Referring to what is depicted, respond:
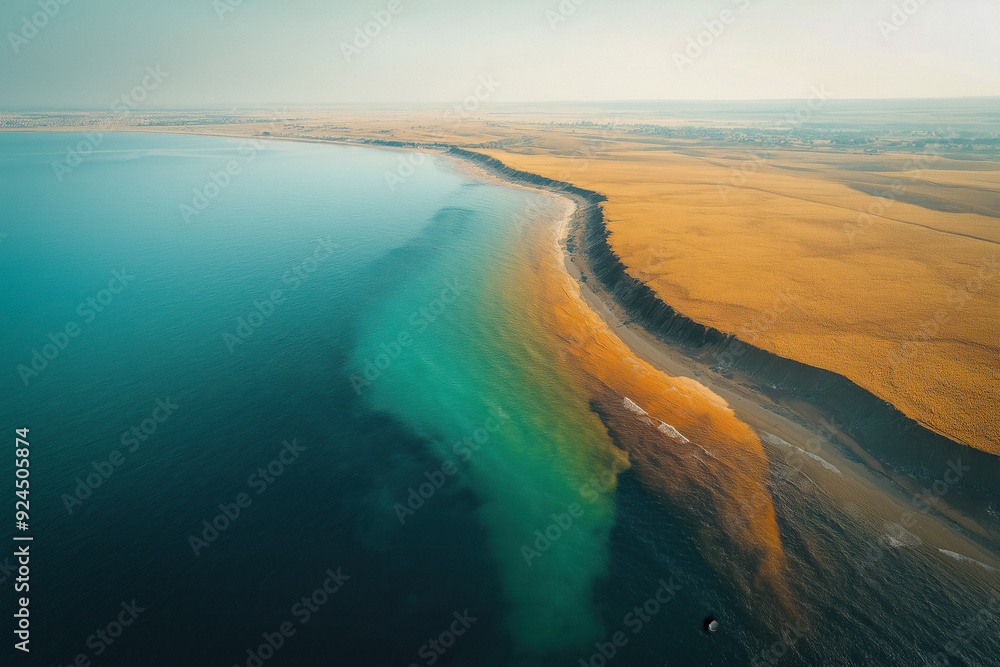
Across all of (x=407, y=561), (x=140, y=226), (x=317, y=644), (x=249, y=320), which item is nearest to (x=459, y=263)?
(x=249, y=320)

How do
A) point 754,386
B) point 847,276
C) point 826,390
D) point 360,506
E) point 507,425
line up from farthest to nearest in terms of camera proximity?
point 847,276
point 754,386
point 826,390
point 507,425
point 360,506

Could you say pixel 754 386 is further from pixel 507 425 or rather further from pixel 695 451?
pixel 507 425

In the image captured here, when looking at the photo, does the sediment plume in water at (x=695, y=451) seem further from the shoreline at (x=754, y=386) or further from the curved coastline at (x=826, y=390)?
the curved coastline at (x=826, y=390)

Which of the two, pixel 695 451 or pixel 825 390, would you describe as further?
pixel 825 390

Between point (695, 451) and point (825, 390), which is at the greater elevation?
point (825, 390)

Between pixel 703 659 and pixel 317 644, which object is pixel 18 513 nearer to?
pixel 317 644

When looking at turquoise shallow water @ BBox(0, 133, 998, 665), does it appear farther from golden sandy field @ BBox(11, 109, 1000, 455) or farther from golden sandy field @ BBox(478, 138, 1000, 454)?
golden sandy field @ BBox(11, 109, 1000, 455)

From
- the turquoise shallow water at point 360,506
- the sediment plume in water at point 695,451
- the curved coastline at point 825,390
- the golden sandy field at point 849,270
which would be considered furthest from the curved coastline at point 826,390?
the turquoise shallow water at point 360,506

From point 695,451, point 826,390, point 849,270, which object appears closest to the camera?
point 695,451

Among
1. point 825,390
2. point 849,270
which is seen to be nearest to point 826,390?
point 825,390

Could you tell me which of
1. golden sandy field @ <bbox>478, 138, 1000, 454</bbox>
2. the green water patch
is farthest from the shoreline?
the green water patch
